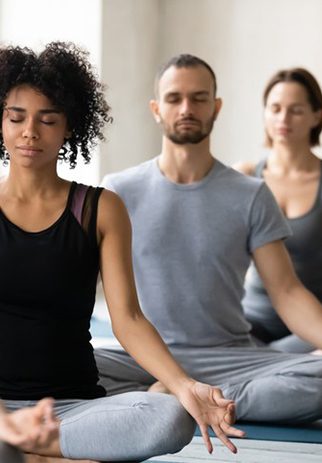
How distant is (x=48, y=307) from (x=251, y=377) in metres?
1.16

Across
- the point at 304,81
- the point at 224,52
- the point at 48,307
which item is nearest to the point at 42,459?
the point at 48,307

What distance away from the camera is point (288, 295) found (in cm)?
344

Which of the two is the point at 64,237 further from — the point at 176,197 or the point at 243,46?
the point at 243,46

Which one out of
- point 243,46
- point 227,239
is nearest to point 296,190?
point 227,239

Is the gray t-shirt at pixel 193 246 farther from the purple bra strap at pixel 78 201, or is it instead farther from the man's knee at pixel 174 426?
the man's knee at pixel 174 426

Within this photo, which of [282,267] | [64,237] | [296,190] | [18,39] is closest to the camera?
[64,237]

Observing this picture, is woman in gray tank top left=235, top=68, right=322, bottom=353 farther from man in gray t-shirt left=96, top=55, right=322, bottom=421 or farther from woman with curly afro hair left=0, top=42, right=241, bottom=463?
woman with curly afro hair left=0, top=42, right=241, bottom=463

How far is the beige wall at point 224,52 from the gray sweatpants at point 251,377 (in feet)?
12.5

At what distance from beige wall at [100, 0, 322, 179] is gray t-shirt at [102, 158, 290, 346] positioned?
3696mm

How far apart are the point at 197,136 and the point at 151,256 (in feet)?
1.27

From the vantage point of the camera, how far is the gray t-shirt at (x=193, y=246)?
3.49 m

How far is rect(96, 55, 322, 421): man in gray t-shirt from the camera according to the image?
3.47 meters

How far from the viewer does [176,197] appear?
3520 millimetres

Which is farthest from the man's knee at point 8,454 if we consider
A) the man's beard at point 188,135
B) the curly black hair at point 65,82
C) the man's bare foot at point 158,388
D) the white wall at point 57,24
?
the white wall at point 57,24
